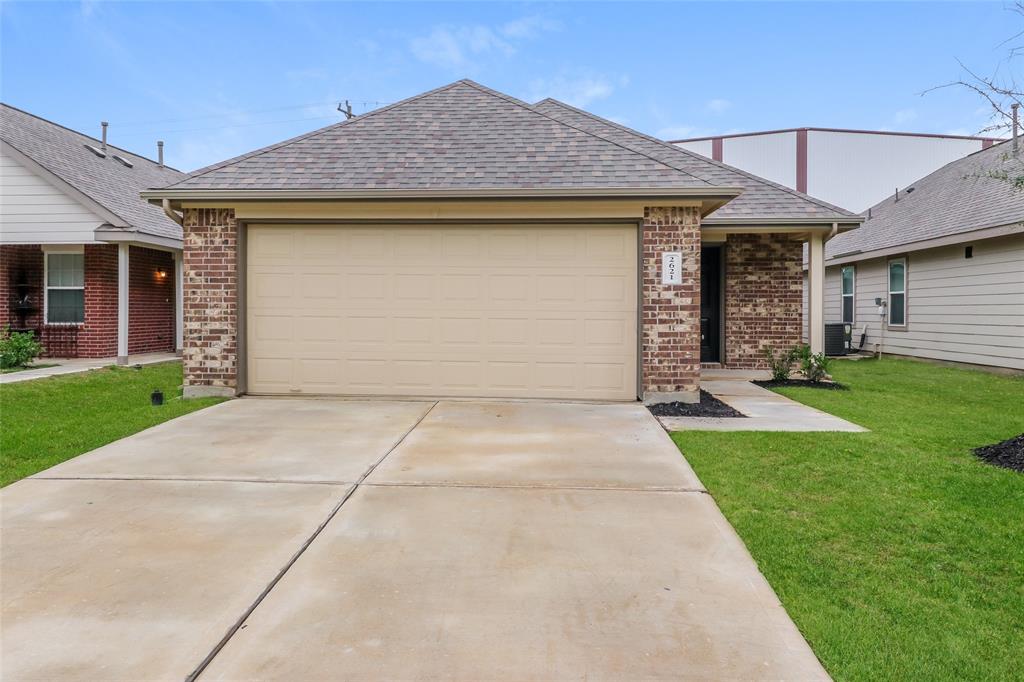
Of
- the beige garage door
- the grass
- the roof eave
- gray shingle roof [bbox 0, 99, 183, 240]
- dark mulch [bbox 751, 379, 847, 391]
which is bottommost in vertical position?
dark mulch [bbox 751, 379, 847, 391]

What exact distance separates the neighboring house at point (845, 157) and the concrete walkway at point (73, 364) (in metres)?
23.6

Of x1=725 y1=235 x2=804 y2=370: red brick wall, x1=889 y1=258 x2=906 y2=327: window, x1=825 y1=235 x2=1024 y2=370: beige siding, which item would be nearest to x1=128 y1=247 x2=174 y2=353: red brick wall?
x1=725 y1=235 x2=804 y2=370: red brick wall

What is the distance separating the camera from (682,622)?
2736 mm

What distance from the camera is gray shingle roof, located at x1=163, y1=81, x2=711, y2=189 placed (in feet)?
26.7

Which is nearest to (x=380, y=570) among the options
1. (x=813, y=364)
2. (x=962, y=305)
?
(x=813, y=364)

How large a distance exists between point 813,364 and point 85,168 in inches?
620

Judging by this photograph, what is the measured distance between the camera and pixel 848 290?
17.9 m

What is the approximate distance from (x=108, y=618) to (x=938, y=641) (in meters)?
3.54

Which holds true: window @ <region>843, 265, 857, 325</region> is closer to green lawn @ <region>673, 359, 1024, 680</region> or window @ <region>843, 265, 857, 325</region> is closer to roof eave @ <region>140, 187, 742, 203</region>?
green lawn @ <region>673, 359, 1024, 680</region>

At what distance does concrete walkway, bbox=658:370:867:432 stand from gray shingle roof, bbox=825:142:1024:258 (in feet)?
17.8

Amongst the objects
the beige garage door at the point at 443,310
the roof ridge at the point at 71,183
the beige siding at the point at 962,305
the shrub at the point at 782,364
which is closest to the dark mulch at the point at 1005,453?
the beige garage door at the point at 443,310

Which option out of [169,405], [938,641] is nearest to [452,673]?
[938,641]

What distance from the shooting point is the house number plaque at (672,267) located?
808 cm

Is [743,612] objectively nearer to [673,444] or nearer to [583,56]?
[673,444]
